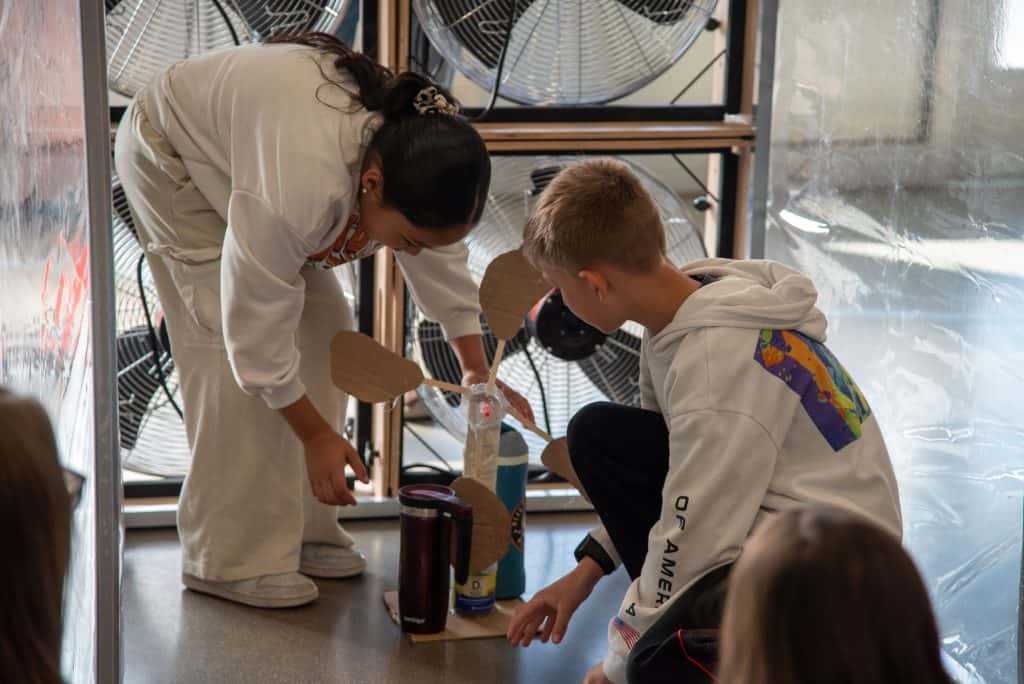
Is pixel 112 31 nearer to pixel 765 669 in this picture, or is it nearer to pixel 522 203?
pixel 522 203

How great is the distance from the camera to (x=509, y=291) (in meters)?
2.28

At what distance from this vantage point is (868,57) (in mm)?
2328

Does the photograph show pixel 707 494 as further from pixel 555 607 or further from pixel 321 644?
pixel 321 644

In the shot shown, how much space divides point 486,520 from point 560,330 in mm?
409

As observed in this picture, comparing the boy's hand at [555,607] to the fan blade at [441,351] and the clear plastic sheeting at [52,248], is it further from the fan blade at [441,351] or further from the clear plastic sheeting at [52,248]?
the fan blade at [441,351]

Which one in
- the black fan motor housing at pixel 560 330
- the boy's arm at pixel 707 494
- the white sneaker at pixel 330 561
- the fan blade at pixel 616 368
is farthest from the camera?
the fan blade at pixel 616 368

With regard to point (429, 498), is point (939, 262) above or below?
above

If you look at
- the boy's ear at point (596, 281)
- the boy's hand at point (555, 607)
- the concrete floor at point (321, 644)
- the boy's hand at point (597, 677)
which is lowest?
the concrete floor at point (321, 644)

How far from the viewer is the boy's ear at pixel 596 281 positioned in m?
1.76

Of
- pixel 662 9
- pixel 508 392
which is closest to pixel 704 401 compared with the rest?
pixel 508 392

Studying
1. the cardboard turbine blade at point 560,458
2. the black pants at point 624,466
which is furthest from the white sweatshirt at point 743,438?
the cardboard turbine blade at point 560,458

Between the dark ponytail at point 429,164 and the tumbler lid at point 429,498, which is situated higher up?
the dark ponytail at point 429,164

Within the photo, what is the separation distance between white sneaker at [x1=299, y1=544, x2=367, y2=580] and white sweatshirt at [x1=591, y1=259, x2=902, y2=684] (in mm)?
911

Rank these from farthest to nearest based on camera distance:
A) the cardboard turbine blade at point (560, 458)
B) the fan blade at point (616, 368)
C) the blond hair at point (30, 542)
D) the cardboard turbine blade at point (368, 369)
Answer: the fan blade at point (616, 368) → the cardboard turbine blade at point (560, 458) → the cardboard turbine blade at point (368, 369) → the blond hair at point (30, 542)
